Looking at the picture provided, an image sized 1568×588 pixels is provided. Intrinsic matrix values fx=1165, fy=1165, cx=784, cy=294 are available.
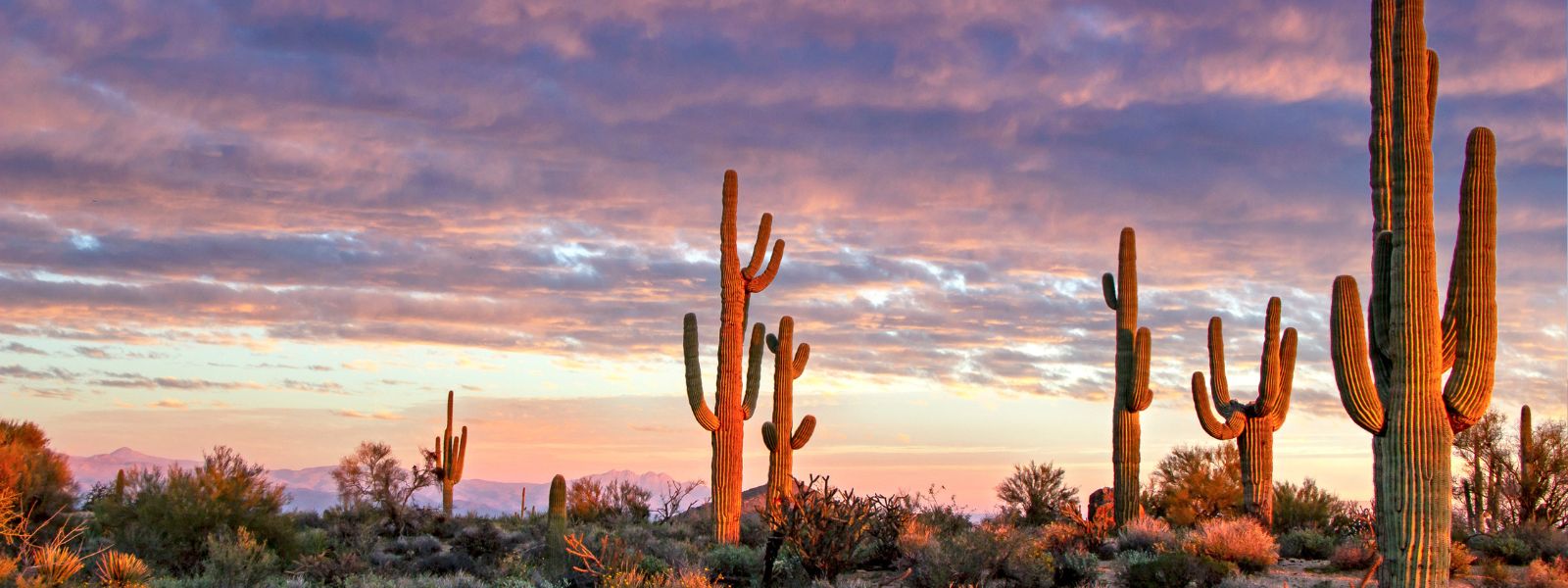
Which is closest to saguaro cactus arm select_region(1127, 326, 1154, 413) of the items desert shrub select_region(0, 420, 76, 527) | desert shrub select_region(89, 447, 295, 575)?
desert shrub select_region(89, 447, 295, 575)

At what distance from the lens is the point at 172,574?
1752 cm

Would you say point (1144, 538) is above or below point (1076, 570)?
above

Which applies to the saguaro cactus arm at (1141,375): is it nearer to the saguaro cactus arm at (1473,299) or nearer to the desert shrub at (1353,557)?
the desert shrub at (1353,557)

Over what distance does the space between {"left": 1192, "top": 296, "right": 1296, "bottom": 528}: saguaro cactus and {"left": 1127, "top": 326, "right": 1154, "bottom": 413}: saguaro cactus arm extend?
101 centimetres

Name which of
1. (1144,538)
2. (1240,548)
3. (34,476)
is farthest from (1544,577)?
(34,476)

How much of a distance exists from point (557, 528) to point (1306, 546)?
13119 mm

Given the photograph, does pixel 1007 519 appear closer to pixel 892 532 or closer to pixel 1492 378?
pixel 892 532

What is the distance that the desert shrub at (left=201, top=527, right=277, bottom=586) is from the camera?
1584 centimetres

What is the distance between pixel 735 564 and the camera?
61.1ft

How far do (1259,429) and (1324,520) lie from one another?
355 cm

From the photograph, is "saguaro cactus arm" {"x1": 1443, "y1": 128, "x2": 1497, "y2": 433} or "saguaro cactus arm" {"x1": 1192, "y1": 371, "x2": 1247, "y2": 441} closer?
"saguaro cactus arm" {"x1": 1443, "y1": 128, "x2": 1497, "y2": 433}

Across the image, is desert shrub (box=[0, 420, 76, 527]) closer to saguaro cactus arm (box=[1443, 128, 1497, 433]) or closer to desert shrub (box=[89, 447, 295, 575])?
desert shrub (box=[89, 447, 295, 575])

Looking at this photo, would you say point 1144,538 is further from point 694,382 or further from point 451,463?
point 451,463

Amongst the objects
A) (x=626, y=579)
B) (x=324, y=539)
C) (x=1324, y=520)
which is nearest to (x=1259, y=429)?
(x=1324, y=520)
